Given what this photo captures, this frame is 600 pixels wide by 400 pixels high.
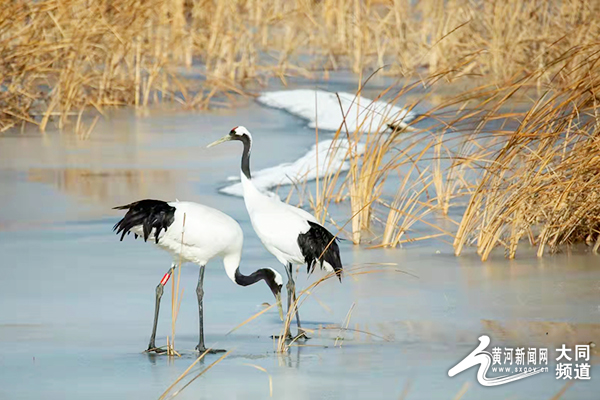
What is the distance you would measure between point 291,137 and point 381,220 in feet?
14.2

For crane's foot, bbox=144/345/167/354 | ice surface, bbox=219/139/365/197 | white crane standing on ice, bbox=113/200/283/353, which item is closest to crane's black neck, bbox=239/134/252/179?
white crane standing on ice, bbox=113/200/283/353

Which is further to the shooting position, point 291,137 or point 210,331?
point 291,137

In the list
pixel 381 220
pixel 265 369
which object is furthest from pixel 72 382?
pixel 381 220

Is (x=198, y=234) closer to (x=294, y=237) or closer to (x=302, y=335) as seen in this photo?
(x=294, y=237)

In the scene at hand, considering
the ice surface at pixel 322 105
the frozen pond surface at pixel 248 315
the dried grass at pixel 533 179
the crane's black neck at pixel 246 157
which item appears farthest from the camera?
the ice surface at pixel 322 105

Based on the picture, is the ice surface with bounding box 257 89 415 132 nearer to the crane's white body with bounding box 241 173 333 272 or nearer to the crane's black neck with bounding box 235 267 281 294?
the crane's white body with bounding box 241 173 333 272

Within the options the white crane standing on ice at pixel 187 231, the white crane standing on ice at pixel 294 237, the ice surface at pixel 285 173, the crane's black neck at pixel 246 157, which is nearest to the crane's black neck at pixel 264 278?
the white crane standing on ice at pixel 187 231

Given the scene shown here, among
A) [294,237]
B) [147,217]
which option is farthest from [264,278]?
[147,217]

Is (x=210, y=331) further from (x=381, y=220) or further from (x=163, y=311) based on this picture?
(x=381, y=220)

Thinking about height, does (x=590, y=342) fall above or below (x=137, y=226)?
below

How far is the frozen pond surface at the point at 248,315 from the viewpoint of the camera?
480 cm

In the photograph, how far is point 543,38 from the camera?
45.3 feet

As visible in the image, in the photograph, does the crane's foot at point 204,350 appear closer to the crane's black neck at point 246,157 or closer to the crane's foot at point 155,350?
the crane's foot at point 155,350

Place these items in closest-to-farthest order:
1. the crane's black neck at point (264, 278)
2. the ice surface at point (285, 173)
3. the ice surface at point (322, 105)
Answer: the crane's black neck at point (264, 278), the ice surface at point (285, 173), the ice surface at point (322, 105)
